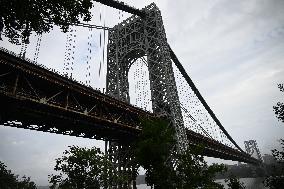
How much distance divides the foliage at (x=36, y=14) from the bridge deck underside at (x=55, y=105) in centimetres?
822

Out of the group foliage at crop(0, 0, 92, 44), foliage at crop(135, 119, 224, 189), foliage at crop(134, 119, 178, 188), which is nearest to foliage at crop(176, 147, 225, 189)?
foliage at crop(135, 119, 224, 189)

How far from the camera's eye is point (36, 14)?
889 cm

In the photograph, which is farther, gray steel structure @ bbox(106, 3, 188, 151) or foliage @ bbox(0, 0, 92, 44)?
gray steel structure @ bbox(106, 3, 188, 151)

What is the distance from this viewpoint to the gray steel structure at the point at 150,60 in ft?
96.8

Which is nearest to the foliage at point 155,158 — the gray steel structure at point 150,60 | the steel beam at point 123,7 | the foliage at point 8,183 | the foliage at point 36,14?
the gray steel structure at point 150,60

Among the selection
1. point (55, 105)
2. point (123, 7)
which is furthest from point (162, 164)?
point (123, 7)

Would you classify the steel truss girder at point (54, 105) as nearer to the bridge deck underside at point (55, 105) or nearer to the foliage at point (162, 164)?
the bridge deck underside at point (55, 105)

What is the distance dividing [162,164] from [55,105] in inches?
366

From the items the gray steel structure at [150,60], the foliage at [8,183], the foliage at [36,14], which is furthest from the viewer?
the foliage at [8,183]

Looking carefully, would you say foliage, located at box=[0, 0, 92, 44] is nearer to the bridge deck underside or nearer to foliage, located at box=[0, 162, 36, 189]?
the bridge deck underside

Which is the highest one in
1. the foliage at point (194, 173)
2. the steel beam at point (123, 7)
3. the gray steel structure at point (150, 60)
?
the steel beam at point (123, 7)

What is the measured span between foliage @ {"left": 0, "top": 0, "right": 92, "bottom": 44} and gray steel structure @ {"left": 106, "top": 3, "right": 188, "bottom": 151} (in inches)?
811

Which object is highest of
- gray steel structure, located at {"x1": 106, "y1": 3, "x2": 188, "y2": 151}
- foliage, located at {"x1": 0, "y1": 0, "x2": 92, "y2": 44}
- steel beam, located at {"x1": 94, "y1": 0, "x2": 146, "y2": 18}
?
steel beam, located at {"x1": 94, "y1": 0, "x2": 146, "y2": 18}

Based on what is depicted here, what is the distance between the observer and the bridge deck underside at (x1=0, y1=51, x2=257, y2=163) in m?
17.8
